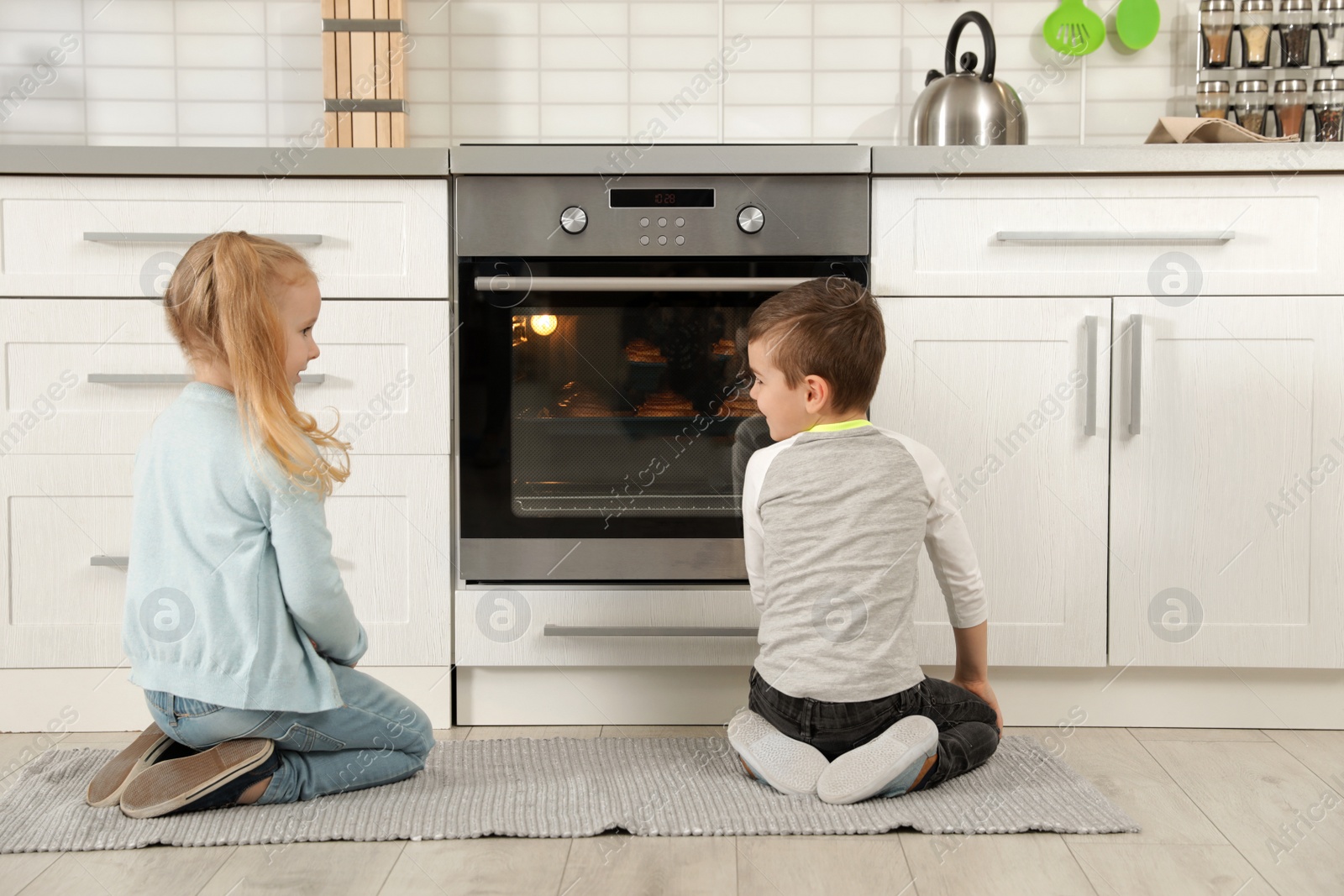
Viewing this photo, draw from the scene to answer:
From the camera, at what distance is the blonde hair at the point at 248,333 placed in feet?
4.96

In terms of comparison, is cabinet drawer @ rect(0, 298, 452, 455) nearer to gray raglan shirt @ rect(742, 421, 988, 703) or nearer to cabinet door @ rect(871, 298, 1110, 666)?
gray raglan shirt @ rect(742, 421, 988, 703)

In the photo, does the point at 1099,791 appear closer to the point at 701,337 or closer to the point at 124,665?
the point at 701,337

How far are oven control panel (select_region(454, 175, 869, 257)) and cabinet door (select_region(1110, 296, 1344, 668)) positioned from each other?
553 mm

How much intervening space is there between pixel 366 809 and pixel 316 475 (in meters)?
0.48

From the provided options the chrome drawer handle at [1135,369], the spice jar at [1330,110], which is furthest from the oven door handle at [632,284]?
the spice jar at [1330,110]

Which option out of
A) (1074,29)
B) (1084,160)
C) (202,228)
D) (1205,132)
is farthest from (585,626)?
(1074,29)

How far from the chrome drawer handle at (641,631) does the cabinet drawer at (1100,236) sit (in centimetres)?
66

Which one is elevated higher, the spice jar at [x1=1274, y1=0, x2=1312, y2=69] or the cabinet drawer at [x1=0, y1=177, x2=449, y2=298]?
the spice jar at [x1=1274, y1=0, x2=1312, y2=69]

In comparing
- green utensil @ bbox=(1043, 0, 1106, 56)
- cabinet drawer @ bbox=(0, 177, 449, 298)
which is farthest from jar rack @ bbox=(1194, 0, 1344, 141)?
cabinet drawer @ bbox=(0, 177, 449, 298)

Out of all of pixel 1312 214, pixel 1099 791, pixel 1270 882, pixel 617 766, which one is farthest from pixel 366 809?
pixel 1312 214

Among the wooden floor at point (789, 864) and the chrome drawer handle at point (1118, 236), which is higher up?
the chrome drawer handle at point (1118, 236)

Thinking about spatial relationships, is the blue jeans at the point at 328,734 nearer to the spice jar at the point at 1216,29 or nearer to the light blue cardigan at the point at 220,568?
the light blue cardigan at the point at 220,568

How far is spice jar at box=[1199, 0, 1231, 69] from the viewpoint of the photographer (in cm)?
251

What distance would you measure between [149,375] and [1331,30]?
2543 millimetres
